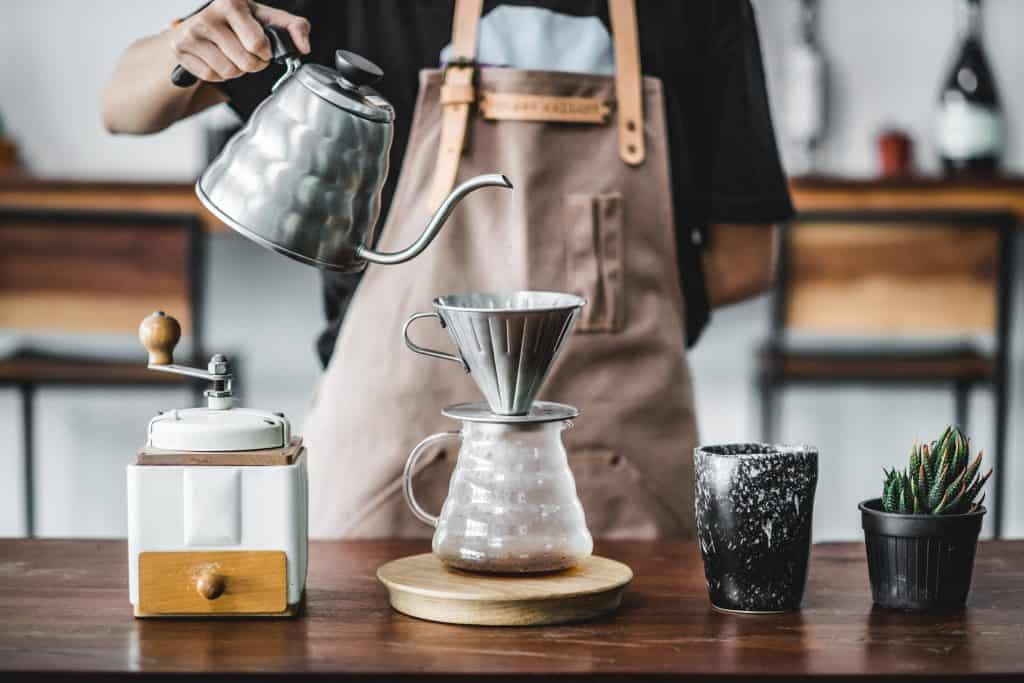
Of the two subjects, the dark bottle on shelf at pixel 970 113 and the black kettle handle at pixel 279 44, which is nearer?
the black kettle handle at pixel 279 44

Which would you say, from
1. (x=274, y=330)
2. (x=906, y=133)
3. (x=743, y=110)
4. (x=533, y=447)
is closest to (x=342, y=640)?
(x=533, y=447)

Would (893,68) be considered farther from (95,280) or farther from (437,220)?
(437,220)

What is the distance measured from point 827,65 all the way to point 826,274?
2.63 ft

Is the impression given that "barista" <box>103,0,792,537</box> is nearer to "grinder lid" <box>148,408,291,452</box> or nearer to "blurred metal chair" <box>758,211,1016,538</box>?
"grinder lid" <box>148,408,291,452</box>

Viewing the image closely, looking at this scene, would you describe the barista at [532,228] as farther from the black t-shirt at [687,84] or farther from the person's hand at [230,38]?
the person's hand at [230,38]

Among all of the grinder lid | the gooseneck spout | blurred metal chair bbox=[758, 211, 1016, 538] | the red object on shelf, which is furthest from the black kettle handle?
the red object on shelf

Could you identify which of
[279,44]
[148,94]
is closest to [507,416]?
[279,44]

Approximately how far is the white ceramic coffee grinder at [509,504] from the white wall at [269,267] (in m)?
2.58

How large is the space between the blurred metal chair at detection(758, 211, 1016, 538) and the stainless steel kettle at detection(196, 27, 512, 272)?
2.23 m

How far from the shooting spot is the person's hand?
3.70 ft

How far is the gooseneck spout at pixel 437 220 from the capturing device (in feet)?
3.27

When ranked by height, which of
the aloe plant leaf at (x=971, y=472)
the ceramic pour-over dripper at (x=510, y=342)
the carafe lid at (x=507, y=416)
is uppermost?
the ceramic pour-over dripper at (x=510, y=342)

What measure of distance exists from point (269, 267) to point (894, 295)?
5.55ft

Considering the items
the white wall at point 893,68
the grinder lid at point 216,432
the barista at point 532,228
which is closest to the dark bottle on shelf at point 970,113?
the white wall at point 893,68
